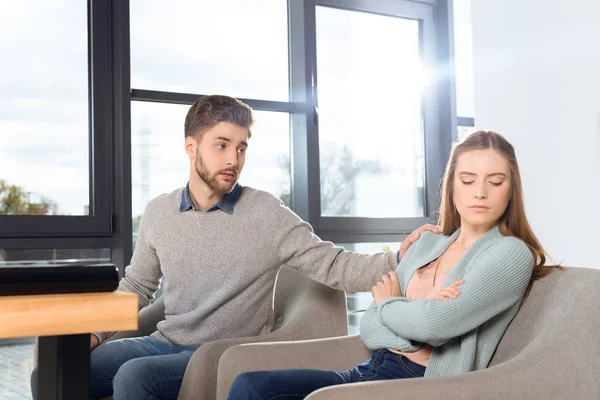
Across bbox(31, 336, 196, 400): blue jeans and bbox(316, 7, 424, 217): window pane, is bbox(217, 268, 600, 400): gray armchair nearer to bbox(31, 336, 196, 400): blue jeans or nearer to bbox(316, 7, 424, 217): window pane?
bbox(31, 336, 196, 400): blue jeans

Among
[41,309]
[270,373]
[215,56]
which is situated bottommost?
[270,373]

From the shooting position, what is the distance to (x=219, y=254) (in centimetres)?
216

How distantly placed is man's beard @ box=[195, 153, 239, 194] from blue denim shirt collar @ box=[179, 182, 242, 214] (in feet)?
0.08

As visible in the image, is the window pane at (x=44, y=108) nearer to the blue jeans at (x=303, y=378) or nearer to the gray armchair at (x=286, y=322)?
the gray armchair at (x=286, y=322)

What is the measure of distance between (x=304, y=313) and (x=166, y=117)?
171 centimetres

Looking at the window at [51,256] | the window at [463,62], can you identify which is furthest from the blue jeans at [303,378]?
the window at [463,62]

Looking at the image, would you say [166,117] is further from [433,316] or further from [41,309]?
[41,309]

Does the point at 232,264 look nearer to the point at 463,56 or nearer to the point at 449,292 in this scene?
the point at 449,292

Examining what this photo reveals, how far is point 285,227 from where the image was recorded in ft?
7.23

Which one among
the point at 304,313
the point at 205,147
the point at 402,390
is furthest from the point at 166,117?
the point at 402,390

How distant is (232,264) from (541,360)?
3.38ft

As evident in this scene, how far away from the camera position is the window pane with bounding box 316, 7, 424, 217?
160 inches

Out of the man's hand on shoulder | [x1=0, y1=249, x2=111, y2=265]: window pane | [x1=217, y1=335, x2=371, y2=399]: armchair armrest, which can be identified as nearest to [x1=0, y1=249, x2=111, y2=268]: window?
[x1=0, y1=249, x2=111, y2=265]: window pane

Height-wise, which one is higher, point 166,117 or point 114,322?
point 166,117
